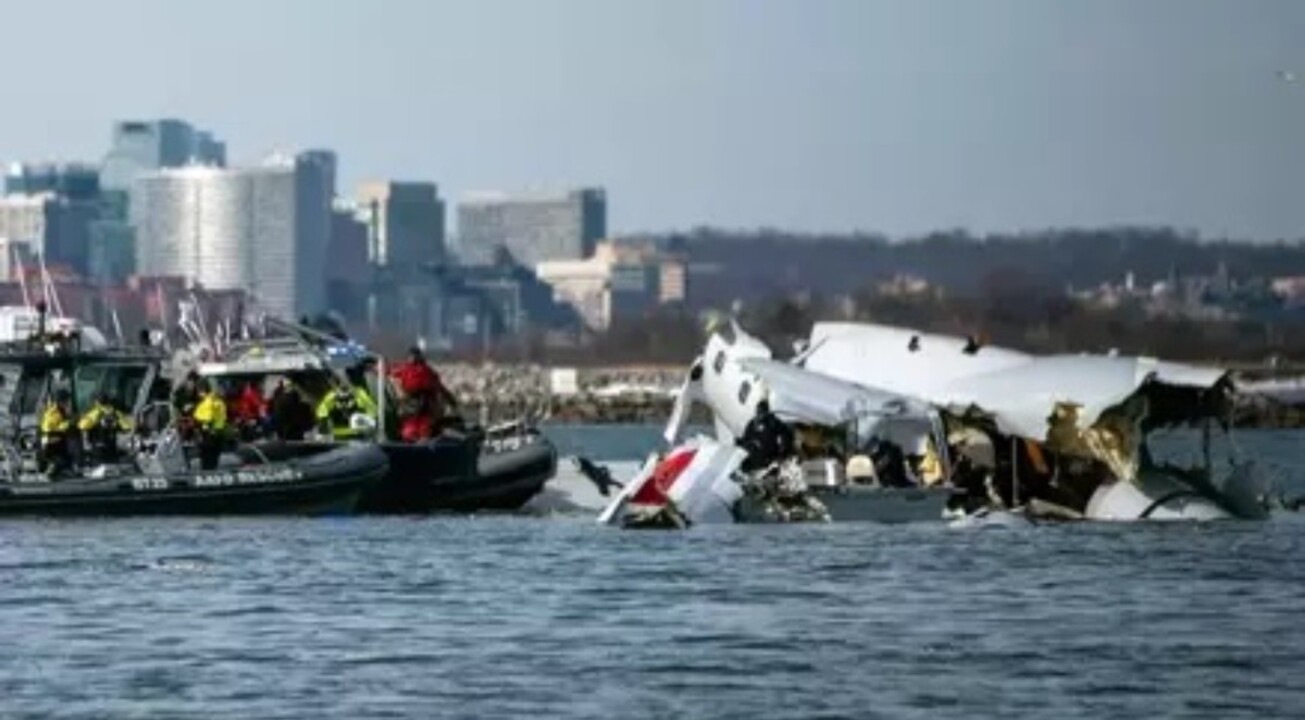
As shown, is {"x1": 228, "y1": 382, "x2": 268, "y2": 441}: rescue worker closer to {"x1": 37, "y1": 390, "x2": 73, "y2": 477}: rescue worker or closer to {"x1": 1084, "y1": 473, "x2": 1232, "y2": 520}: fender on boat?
{"x1": 37, "y1": 390, "x2": 73, "y2": 477}: rescue worker

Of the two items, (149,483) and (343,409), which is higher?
(343,409)

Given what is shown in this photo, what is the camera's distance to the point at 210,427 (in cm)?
6881

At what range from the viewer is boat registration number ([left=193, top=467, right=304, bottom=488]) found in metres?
67.4

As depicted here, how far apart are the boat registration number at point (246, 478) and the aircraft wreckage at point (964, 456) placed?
176 inches

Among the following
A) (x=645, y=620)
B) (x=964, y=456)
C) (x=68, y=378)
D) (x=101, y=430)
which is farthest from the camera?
(x=964, y=456)

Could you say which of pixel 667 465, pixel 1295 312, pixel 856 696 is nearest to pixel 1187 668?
pixel 856 696

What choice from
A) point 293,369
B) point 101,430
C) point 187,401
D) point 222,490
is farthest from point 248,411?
point 222,490

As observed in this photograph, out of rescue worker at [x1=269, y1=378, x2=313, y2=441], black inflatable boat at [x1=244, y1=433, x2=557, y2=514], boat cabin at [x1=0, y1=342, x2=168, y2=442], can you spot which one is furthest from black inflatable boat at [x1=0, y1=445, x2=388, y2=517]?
rescue worker at [x1=269, y1=378, x2=313, y2=441]

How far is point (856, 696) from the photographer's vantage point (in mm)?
42688

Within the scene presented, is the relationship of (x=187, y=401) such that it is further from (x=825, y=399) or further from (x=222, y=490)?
(x=825, y=399)

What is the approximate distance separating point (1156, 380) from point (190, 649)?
2562 centimetres

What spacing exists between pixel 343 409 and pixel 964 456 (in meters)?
8.99

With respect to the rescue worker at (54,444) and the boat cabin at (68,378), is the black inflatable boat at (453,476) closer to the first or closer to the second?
the boat cabin at (68,378)

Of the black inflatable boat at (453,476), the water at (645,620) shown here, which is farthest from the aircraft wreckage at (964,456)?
the black inflatable boat at (453,476)
